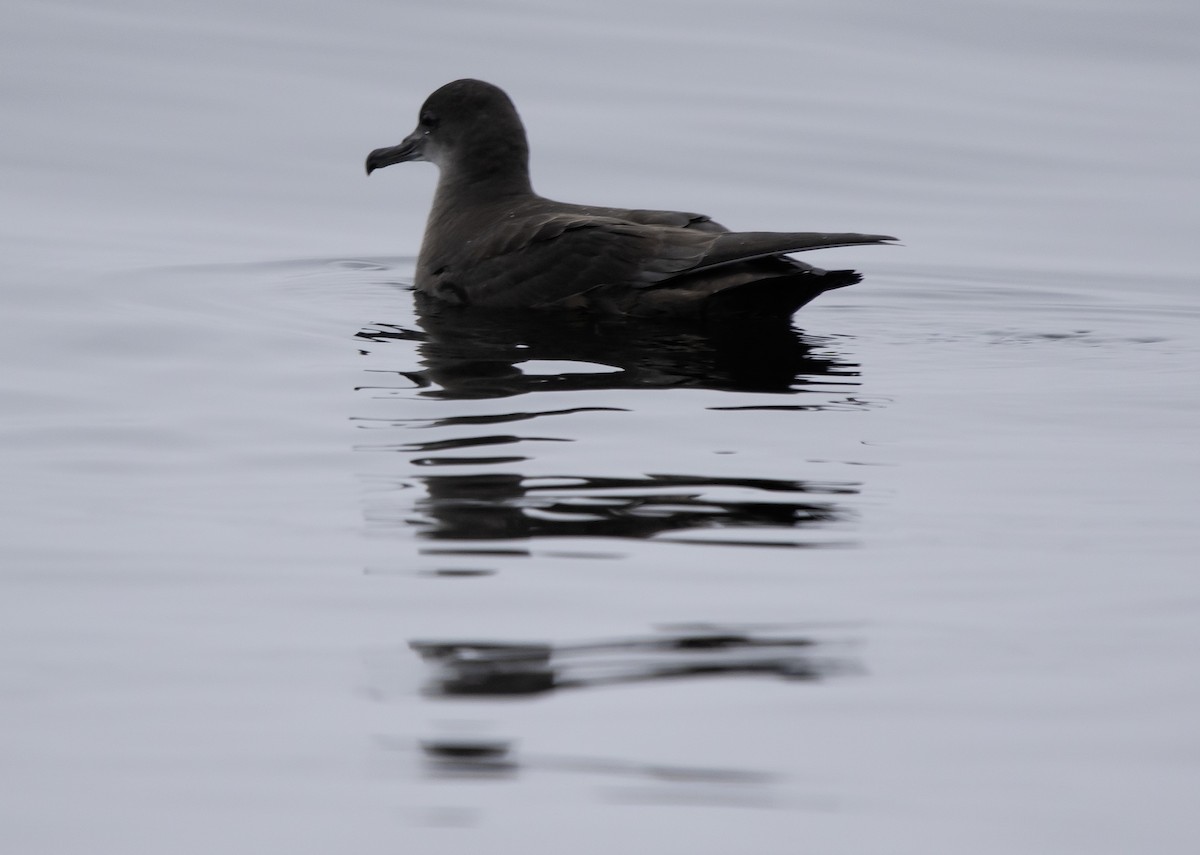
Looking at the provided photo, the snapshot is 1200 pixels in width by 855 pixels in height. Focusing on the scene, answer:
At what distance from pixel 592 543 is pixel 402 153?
509 cm

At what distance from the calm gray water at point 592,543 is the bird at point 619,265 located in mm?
220

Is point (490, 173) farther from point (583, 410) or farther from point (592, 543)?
point (592, 543)

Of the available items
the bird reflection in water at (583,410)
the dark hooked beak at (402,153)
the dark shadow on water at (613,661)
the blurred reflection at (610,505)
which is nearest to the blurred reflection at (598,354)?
the bird reflection in water at (583,410)

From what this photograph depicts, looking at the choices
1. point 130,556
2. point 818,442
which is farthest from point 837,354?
point 130,556

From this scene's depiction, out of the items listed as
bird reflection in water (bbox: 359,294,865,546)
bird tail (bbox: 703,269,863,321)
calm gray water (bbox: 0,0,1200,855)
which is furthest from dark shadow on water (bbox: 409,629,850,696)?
bird tail (bbox: 703,269,863,321)

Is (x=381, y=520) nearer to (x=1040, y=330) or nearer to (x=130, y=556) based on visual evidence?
(x=130, y=556)

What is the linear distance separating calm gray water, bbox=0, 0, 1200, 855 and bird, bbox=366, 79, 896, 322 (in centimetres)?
22

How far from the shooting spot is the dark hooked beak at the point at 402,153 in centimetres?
915

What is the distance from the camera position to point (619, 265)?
7598 mm

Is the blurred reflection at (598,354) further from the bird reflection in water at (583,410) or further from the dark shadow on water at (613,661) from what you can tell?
the dark shadow on water at (613,661)

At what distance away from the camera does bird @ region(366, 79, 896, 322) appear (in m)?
7.38

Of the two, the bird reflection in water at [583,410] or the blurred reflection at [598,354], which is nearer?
the bird reflection in water at [583,410]

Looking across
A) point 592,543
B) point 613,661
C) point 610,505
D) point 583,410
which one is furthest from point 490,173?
point 613,661

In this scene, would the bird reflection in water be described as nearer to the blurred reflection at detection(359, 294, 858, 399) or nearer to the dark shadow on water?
the blurred reflection at detection(359, 294, 858, 399)
